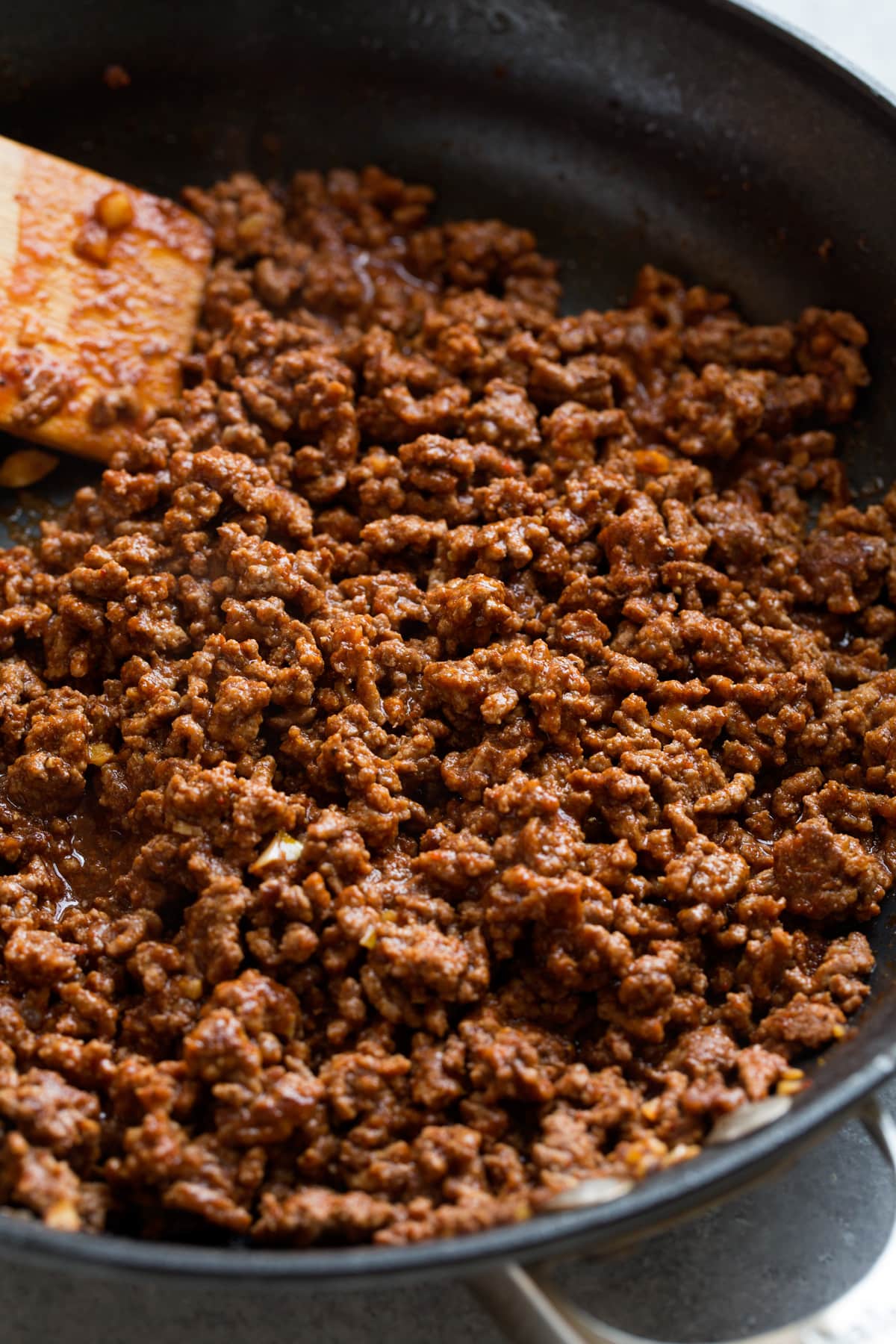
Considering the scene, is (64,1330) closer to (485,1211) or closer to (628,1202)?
(485,1211)

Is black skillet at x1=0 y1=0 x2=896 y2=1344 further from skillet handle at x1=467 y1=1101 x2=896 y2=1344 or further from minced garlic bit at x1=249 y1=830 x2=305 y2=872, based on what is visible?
skillet handle at x1=467 y1=1101 x2=896 y2=1344

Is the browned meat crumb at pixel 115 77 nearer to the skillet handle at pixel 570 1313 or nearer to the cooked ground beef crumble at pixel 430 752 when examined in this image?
the cooked ground beef crumble at pixel 430 752

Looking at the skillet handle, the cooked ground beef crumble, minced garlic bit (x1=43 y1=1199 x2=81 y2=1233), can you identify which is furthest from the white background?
minced garlic bit (x1=43 y1=1199 x2=81 y2=1233)

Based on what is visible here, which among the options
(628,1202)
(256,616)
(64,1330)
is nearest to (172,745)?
(256,616)

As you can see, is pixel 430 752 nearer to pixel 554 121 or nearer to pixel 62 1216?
pixel 62 1216

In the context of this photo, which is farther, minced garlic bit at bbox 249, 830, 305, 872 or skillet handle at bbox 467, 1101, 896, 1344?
minced garlic bit at bbox 249, 830, 305, 872

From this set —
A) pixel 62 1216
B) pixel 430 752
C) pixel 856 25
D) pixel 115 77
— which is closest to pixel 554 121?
pixel 115 77
